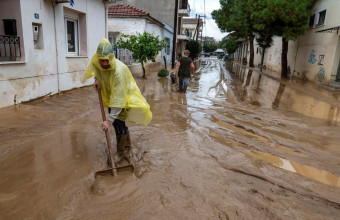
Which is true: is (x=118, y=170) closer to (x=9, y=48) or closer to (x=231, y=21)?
(x=9, y=48)

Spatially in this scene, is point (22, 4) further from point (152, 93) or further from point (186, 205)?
point (186, 205)

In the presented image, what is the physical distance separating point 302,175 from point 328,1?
14.3 m

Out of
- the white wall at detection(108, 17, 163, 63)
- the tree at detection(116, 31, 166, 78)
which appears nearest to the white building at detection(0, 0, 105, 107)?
the tree at detection(116, 31, 166, 78)

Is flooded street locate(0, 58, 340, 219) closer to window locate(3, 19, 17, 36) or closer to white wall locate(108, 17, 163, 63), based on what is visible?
window locate(3, 19, 17, 36)

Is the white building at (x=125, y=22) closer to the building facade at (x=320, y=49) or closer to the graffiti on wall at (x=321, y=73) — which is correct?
the building facade at (x=320, y=49)

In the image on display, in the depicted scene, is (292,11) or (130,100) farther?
(292,11)

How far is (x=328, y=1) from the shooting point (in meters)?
13.9

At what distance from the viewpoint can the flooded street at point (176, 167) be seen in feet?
8.72

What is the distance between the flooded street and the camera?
8.72 feet

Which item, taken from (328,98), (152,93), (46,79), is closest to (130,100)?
(46,79)

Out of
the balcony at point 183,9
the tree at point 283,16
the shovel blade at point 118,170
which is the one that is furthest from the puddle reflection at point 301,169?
the balcony at point 183,9

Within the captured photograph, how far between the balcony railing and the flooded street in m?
1.31

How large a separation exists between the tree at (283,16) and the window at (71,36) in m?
10.0

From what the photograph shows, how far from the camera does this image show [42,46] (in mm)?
6914
